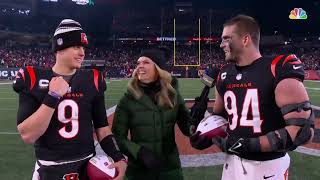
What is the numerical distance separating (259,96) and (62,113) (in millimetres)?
1496

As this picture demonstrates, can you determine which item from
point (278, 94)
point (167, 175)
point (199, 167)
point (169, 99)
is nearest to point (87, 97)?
point (169, 99)

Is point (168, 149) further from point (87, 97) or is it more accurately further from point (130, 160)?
point (87, 97)

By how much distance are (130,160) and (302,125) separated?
1.68 meters

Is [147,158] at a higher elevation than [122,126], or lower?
lower

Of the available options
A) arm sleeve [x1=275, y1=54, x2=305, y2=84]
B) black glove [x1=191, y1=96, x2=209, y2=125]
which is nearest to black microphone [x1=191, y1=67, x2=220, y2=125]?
black glove [x1=191, y1=96, x2=209, y2=125]

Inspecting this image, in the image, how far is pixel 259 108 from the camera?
9.62 ft

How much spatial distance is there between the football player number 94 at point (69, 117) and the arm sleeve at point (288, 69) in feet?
5.04

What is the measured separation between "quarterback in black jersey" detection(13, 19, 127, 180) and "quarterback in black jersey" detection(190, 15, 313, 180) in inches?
36.9

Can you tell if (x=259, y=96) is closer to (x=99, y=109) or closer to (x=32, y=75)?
(x=99, y=109)

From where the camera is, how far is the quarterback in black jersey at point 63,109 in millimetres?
2807

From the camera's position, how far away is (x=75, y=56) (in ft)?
10.0

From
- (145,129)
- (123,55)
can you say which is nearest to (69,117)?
(145,129)

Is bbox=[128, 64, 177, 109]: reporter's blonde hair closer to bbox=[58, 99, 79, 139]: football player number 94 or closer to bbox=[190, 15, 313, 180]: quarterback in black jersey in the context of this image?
bbox=[190, 15, 313, 180]: quarterback in black jersey

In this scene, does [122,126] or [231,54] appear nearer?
[231,54]
